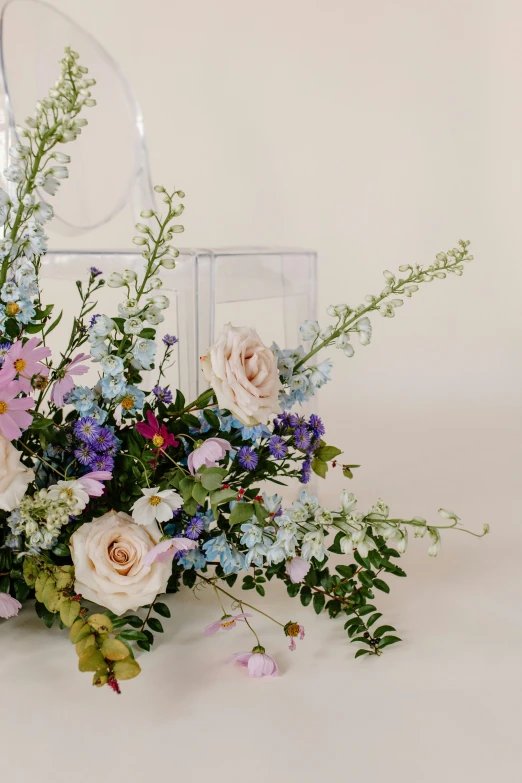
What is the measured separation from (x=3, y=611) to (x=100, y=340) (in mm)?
363

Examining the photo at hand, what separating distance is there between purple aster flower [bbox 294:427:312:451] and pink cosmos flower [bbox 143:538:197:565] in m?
0.20

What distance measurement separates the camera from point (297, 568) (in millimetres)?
1076

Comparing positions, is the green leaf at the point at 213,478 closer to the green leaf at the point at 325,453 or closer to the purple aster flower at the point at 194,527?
the purple aster flower at the point at 194,527

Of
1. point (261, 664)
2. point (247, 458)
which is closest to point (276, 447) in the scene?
point (247, 458)

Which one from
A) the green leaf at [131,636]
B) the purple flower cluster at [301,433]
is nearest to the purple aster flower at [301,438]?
the purple flower cluster at [301,433]

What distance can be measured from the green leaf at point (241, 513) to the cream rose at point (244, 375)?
9cm

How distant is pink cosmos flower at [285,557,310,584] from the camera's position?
1.07m

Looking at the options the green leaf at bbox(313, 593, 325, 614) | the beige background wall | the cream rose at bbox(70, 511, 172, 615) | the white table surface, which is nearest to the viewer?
the white table surface

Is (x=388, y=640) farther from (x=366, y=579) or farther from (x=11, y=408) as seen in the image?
(x=11, y=408)

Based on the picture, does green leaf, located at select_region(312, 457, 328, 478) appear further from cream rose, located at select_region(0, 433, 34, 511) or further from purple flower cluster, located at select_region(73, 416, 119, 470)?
cream rose, located at select_region(0, 433, 34, 511)

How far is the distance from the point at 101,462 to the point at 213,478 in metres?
0.16

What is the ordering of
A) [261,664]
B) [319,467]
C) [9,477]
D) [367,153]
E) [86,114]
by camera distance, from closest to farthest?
[9,477], [261,664], [319,467], [86,114], [367,153]

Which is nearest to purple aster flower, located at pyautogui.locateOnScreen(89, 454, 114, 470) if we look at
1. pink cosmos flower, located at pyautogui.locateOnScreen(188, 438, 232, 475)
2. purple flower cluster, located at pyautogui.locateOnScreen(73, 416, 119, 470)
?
purple flower cluster, located at pyautogui.locateOnScreen(73, 416, 119, 470)

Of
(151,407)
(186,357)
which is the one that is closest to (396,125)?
(186,357)
